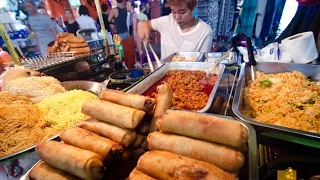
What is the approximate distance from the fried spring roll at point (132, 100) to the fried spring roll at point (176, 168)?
0.38 m

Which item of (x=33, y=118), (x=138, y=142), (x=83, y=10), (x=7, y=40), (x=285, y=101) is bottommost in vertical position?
(x=285, y=101)

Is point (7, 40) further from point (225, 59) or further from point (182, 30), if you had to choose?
point (225, 59)

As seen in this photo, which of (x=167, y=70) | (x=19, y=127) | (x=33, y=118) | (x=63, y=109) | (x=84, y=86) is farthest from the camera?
(x=167, y=70)

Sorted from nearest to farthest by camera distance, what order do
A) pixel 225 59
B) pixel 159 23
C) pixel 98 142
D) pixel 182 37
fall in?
pixel 98 142 → pixel 225 59 → pixel 182 37 → pixel 159 23

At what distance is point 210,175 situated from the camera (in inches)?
34.6

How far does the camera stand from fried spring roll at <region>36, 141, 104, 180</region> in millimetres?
988

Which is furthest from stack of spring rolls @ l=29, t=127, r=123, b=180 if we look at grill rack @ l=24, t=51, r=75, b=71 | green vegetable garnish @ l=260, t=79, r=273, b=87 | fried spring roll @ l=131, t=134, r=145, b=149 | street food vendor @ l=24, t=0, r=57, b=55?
street food vendor @ l=24, t=0, r=57, b=55

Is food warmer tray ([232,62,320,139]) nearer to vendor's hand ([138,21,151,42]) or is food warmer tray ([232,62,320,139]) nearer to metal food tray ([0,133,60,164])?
metal food tray ([0,133,60,164])

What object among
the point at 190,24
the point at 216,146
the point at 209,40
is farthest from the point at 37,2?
the point at 216,146

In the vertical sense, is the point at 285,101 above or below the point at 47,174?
below

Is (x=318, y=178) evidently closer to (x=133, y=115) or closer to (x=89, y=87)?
(x=133, y=115)

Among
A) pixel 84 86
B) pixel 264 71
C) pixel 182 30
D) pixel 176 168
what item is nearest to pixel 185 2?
pixel 182 30

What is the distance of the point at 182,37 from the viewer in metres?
4.99

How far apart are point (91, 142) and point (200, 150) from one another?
76cm
